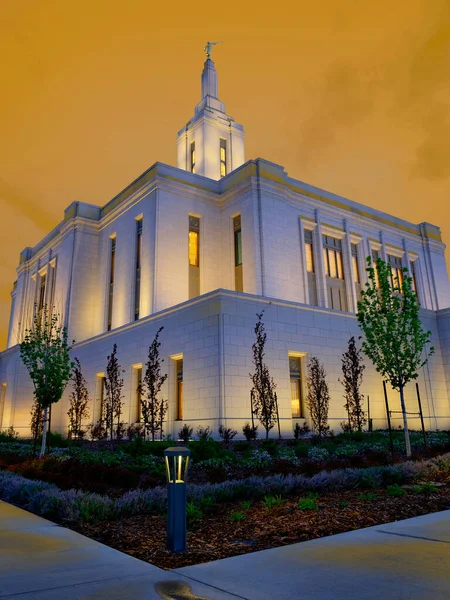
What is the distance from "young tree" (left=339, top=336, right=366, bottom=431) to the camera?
71.5 feet

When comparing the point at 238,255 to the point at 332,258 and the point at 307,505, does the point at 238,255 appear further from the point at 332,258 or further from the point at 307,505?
the point at 307,505

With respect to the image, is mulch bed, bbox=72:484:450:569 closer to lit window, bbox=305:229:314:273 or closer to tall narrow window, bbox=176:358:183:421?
tall narrow window, bbox=176:358:183:421

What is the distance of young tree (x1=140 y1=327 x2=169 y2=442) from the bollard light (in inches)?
593

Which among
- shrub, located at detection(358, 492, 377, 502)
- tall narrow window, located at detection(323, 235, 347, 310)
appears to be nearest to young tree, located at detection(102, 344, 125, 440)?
tall narrow window, located at detection(323, 235, 347, 310)

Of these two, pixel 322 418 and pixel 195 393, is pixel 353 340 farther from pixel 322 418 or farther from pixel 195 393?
pixel 195 393

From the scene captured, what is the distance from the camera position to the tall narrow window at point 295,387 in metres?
21.4

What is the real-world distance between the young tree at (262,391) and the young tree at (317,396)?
7.94 ft

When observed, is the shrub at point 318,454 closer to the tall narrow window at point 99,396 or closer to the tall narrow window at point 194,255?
the tall narrow window at point 99,396

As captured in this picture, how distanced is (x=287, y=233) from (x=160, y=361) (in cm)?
1325

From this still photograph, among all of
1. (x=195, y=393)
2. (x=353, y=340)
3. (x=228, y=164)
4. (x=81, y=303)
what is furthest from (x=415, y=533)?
(x=228, y=164)

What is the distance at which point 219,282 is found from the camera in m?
30.3

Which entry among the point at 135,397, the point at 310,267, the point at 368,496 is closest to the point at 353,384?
the point at 135,397

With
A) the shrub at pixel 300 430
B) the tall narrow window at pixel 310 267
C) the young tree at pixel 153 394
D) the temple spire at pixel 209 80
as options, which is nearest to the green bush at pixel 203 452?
the shrub at pixel 300 430

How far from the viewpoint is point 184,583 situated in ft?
12.5
